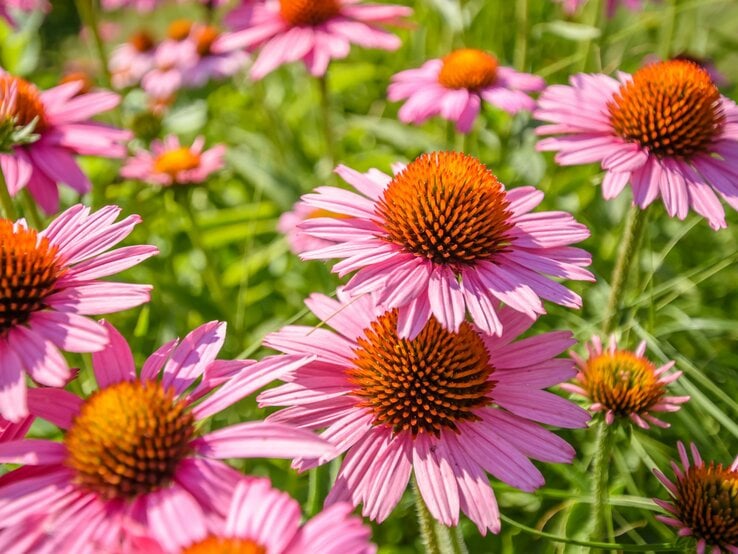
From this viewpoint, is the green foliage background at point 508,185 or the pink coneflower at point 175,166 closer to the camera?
the green foliage background at point 508,185

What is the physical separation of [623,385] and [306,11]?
138 cm

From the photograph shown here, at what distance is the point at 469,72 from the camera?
5.95 ft

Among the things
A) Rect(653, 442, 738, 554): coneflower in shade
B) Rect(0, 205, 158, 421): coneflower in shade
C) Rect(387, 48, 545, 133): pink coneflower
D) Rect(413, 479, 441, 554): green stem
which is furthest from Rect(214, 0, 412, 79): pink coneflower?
Rect(653, 442, 738, 554): coneflower in shade

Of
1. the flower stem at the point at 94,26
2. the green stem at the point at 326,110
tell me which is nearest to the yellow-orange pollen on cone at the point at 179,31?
the flower stem at the point at 94,26

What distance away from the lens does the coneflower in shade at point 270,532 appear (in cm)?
64

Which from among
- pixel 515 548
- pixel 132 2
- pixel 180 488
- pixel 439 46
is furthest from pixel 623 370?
pixel 132 2

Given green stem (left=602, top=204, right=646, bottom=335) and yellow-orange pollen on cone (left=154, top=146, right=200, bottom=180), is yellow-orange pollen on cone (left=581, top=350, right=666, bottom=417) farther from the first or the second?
yellow-orange pollen on cone (left=154, top=146, right=200, bottom=180)

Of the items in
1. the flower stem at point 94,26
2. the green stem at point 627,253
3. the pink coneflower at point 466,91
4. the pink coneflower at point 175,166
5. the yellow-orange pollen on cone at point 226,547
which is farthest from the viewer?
the flower stem at point 94,26

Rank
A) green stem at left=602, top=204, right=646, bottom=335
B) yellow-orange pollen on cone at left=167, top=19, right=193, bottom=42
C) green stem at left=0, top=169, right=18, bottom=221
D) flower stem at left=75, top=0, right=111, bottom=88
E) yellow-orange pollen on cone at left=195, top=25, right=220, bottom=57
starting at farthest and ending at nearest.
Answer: yellow-orange pollen on cone at left=167, top=19, right=193, bottom=42 → yellow-orange pollen on cone at left=195, top=25, right=220, bottom=57 → flower stem at left=75, top=0, right=111, bottom=88 → green stem at left=602, top=204, right=646, bottom=335 → green stem at left=0, top=169, right=18, bottom=221

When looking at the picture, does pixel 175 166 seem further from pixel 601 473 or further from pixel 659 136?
pixel 601 473

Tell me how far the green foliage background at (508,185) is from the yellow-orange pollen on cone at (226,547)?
485 mm

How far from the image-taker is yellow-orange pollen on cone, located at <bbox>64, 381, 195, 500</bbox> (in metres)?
0.75

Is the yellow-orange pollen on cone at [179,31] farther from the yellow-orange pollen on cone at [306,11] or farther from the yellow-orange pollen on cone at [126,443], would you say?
the yellow-orange pollen on cone at [126,443]

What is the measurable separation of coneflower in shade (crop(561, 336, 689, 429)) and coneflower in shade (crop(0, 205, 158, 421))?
68 cm
